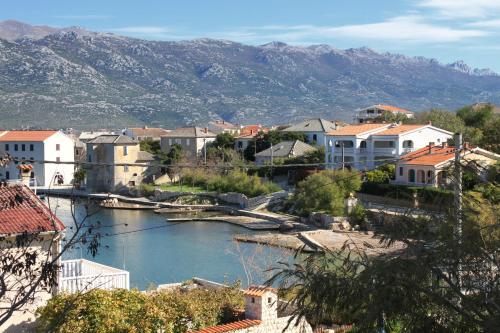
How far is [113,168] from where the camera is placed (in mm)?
57625

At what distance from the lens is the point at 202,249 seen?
108 feet

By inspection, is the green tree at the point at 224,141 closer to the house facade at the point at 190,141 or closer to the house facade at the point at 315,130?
the house facade at the point at 190,141

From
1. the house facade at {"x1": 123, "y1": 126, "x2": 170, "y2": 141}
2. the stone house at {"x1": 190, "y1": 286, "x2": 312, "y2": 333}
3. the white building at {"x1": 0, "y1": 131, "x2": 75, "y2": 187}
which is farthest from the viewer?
the house facade at {"x1": 123, "y1": 126, "x2": 170, "y2": 141}

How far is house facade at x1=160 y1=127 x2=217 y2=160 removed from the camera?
6600 centimetres

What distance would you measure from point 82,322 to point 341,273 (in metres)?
5.40

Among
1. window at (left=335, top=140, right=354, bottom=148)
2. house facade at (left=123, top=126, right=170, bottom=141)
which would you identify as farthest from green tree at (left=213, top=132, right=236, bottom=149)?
window at (left=335, top=140, right=354, bottom=148)

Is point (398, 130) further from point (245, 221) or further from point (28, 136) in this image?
point (28, 136)

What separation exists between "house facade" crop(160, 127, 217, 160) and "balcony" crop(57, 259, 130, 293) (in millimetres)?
50212

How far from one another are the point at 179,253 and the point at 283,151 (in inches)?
1043

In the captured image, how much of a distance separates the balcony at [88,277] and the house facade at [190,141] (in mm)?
50212

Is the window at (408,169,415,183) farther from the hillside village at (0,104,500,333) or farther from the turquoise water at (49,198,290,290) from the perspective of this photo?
the turquoise water at (49,198,290,290)

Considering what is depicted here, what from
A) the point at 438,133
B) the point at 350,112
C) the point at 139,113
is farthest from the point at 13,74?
the point at 438,133

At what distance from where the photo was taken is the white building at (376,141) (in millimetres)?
47688

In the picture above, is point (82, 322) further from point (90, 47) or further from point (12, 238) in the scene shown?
point (90, 47)
